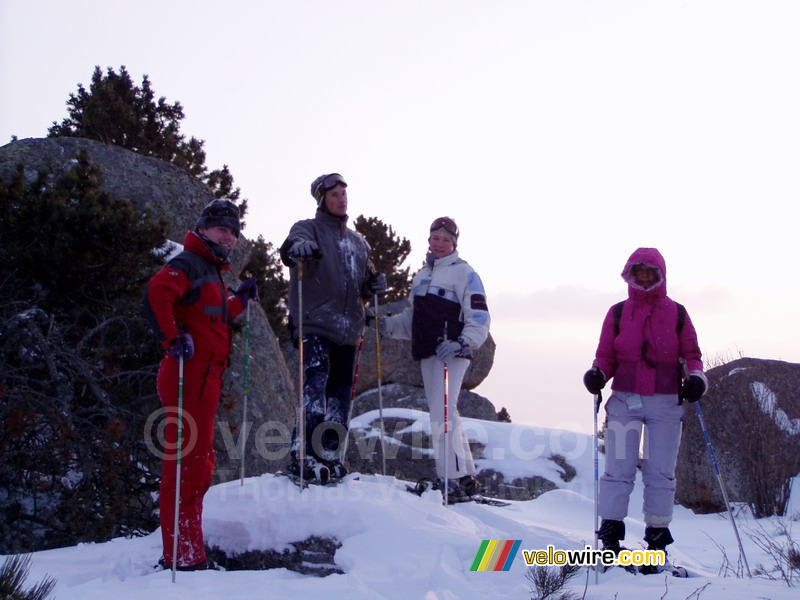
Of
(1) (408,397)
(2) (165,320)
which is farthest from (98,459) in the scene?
(1) (408,397)

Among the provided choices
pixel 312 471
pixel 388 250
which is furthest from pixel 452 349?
pixel 388 250

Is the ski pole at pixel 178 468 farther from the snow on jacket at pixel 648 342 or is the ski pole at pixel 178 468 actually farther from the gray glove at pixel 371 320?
the snow on jacket at pixel 648 342

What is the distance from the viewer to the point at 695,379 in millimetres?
4742

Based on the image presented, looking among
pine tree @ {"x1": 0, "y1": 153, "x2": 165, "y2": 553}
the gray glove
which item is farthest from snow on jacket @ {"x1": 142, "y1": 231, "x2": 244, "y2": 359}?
pine tree @ {"x1": 0, "y1": 153, "x2": 165, "y2": 553}

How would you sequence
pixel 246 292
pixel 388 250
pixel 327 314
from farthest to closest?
pixel 388 250 → pixel 327 314 → pixel 246 292

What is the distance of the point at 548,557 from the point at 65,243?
539cm

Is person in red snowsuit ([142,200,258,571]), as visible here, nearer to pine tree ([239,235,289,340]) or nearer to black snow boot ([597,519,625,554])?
black snow boot ([597,519,625,554])

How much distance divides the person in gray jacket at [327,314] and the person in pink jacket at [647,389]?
1743 mm

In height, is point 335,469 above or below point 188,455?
below

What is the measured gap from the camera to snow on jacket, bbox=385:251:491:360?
6004 millimetres

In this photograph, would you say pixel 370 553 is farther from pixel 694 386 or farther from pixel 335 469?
pixel 694 386

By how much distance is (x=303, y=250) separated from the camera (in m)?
5.34

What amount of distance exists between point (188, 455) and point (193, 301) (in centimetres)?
88

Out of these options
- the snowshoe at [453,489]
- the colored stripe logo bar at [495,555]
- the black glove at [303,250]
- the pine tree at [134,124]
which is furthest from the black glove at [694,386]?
the pine tree at [134,124]
